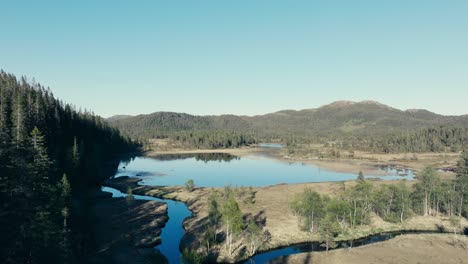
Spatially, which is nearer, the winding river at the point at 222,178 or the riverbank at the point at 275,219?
the riverbank at the point at 275,219

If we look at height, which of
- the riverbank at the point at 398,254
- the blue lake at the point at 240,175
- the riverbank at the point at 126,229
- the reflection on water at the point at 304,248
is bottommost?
the reflection on water at the point at 304,248

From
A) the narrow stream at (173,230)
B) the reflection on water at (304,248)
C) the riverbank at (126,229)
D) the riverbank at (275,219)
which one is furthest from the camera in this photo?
the riverbank at (275,219)

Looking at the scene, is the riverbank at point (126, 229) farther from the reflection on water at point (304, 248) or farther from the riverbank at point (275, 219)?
the reflection on water at point (304, 248)

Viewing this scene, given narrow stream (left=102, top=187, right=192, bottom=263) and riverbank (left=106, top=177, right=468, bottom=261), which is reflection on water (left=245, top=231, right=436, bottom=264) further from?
narrow stream (left=102, top=187, right=192, bottom=263)

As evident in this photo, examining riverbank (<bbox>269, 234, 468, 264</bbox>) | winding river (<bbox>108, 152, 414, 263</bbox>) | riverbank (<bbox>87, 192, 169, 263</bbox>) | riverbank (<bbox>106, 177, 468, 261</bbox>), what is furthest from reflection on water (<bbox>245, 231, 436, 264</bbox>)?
riverbank (<bbox>87, 192, 169, 263</bbox>)

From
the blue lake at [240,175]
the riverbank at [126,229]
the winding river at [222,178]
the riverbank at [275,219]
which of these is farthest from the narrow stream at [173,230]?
the blue lake at [240,175]

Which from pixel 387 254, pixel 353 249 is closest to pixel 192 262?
pixel 353 249

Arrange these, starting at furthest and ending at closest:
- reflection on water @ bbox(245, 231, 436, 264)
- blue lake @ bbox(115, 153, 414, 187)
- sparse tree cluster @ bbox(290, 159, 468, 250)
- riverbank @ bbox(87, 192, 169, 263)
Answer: blue lake @ bbox(115, 153, 414, 187), sparse tree cluster @ bbox(290, 159, 468, 250), reflection on water @ bbox(245, 231, 436, 264), riverbank @ bbox(87, 192, 169, 263)
